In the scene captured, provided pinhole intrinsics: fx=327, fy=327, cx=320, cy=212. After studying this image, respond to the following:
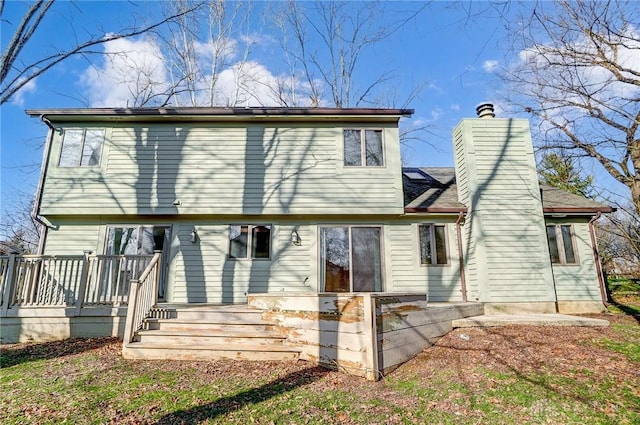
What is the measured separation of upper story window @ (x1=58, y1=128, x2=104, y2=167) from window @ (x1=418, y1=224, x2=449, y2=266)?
8.97 m

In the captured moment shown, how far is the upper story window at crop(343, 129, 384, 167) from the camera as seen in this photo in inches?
351

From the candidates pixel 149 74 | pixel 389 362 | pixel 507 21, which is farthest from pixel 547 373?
pixel 149 74

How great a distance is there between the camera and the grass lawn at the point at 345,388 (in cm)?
326

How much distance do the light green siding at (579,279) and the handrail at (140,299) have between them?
31.3ft

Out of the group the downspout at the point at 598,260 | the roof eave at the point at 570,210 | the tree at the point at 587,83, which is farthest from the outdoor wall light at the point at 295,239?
the downspout at the point at 598,260

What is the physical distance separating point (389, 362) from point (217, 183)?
6319 mm

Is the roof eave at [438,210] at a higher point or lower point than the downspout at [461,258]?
higher

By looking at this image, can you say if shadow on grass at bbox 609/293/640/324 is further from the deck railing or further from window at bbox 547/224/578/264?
the deck railing

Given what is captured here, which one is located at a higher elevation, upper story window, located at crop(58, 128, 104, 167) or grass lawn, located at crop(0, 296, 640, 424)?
upper story window, located at crop(58, 128, 104, 167)

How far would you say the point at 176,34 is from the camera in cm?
1680

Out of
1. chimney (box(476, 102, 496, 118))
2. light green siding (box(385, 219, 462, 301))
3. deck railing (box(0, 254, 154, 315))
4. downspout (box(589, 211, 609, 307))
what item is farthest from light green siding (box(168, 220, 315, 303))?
downspout (box(589, 211, 609, 307))

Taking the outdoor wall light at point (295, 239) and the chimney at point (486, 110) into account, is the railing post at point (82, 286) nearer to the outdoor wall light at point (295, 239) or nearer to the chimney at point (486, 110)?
the outdoor wall light at point (295, 239)

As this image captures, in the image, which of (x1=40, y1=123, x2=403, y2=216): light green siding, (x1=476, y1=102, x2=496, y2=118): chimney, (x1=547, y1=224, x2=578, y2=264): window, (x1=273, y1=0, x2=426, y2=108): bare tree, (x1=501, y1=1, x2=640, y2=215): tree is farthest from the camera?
(x1=273, y1=0, x2=426, y2=108): bare tree

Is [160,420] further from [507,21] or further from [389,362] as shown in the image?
[507,21]
